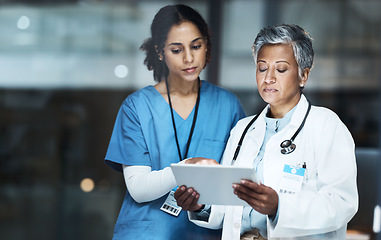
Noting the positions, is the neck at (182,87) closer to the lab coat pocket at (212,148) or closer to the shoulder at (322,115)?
the lab coat pocket at (212,148)

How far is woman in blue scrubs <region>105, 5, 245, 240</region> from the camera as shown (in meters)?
1.76

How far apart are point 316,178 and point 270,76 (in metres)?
0.38

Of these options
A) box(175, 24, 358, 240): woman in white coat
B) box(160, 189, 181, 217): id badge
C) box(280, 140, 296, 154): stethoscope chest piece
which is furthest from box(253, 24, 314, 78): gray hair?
box(160, 189, 181, 217): id badge

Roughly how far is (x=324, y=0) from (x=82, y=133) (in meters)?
1.88

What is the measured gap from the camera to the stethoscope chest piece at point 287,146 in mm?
1501

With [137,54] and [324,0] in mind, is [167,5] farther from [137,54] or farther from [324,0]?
[324,0]

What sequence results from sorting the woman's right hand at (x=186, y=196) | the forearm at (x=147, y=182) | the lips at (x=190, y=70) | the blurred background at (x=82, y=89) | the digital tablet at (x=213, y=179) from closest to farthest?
the digital tablet at (x=213, y=179) < the woman's right hand at (x=186, y=196) < the forearm at (x=147, y=182) < the lips at (x=190, y=70) < the blurred background at (x=82, y=89)

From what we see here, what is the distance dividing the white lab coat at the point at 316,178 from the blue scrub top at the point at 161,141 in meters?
0.26

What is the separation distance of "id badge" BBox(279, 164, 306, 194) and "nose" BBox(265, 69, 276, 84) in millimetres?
300

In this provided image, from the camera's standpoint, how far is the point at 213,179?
4.66 ft

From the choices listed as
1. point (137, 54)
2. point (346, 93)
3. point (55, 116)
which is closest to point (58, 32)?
point (55, 116)

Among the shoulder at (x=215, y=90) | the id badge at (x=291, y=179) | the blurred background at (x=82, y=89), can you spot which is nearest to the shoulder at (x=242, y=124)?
the shoulder at (x=215, y=90)

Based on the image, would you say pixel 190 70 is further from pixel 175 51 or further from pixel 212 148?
pixel 212 148

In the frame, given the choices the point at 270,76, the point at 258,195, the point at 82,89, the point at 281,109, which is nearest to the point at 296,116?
the point at 281,109
